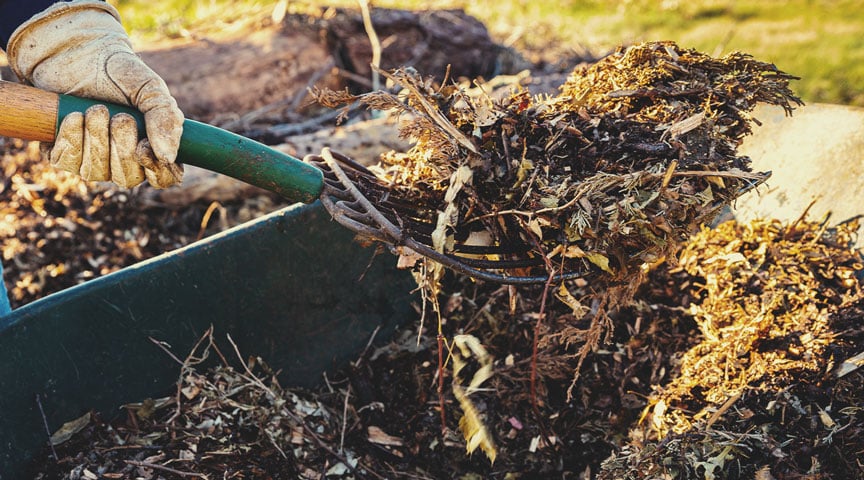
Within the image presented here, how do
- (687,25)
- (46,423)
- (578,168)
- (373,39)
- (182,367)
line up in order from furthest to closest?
(687,25), (373,39), (182,367), (46,423), (578,168)

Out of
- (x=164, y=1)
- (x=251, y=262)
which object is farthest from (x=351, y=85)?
(x=164, y=1)

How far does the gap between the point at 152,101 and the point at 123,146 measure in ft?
0.46

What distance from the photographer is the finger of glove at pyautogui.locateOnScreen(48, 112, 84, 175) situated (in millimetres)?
1561

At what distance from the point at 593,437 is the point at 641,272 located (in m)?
0.67

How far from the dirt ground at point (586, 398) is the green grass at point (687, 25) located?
12.1ft

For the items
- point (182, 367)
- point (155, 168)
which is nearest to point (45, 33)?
point (155, 168)

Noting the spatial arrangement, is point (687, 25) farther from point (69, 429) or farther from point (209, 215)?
point (69, 429)

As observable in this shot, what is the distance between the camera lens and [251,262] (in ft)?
6.98

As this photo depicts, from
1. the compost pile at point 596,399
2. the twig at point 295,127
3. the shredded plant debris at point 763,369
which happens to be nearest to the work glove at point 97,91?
the compost pile at point 596,399

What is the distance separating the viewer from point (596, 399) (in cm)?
216

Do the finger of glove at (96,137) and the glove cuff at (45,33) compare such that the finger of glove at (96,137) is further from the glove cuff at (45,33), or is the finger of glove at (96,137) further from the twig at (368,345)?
the twig at (368,345)

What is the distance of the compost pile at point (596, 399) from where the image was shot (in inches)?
69.6

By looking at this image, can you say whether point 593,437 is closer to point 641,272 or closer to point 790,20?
point 641,272

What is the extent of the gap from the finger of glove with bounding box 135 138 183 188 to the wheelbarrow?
1.20 ft
